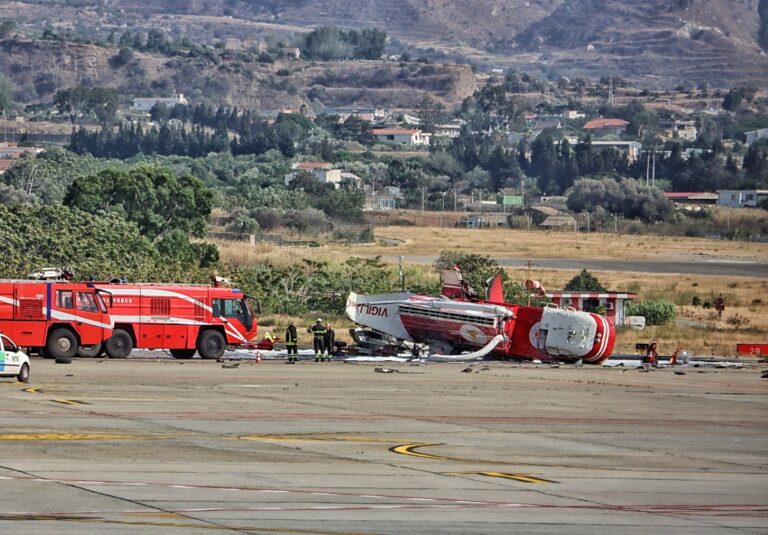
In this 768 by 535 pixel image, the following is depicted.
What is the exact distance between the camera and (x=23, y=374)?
4022cm

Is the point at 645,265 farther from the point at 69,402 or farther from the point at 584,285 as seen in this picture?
the point at 69,402

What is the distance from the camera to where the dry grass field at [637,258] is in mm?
64188

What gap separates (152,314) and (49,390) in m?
12.0

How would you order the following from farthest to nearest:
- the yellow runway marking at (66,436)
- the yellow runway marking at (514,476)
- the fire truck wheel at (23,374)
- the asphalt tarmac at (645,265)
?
the asphalt tarmac at (645,265), the fire truck wheel at (23,374), the yellow runway marking at (66,436), the yellow runway marking at (514,476)

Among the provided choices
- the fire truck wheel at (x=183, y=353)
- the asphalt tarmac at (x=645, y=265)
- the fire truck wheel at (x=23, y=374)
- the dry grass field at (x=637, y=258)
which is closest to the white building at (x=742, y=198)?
the dry grass field at (x=637, y=258)

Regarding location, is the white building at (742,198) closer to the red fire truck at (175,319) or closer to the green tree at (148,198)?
the green tree at (148,198)

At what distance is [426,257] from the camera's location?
109500mm

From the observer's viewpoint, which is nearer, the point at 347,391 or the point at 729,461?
the point at 729,461

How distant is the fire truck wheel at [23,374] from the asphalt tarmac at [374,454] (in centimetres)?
42

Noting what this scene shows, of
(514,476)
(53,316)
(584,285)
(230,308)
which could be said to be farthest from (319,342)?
(584,285)

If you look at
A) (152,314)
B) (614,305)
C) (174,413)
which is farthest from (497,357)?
(174,413)

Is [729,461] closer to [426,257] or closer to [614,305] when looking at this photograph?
[614,305]

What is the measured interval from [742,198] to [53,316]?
153 meters

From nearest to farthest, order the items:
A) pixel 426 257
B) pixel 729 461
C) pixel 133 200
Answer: pixel 729 461, pixel 133 200, pixel 426 257
